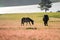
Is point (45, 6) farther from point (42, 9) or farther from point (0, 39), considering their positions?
point (0, 39)

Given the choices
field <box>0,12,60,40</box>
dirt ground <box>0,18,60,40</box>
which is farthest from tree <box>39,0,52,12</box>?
dirt ground <box>0,18,60,40</box>

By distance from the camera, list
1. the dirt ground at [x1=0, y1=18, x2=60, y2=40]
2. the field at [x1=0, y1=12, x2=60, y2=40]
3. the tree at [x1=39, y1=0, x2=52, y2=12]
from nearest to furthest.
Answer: the dirt ground at [x1=0, y1=18, x2=60, y2=40], the field at [x1=0, y1=12, x2=60, y2=40], the tree at [x1=39, y1=0, x2=52, y2=12]

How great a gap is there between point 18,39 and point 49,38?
212cm

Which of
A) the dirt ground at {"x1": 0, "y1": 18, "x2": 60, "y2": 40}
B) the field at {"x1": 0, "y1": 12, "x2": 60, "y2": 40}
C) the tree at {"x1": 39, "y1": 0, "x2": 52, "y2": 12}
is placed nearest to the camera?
the dirt ground at {"x1": 0, "y1": 18, "x2": 60, "y2": 40}

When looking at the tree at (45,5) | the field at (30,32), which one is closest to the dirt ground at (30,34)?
the field at (30,32)

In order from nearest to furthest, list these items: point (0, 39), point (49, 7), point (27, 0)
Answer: point (0, 39) < point (49, 7) < point (27, 0)

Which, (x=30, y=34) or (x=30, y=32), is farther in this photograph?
(x=30, y=32)

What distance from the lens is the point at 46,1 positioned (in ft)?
433

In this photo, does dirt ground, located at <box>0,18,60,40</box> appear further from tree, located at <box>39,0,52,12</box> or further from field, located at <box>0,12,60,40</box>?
tree, located at <box>39,0,52,12</box>

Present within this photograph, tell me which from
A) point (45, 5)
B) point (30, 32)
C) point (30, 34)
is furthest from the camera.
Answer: point (45, 5)

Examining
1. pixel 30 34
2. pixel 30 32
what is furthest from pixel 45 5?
pixel 30 34

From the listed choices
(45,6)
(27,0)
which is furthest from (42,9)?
(27,0)

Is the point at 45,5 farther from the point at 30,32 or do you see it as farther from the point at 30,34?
the point at 30,34

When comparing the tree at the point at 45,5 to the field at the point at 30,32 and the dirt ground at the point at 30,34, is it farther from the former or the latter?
the dirt ground at the point at 30,34
